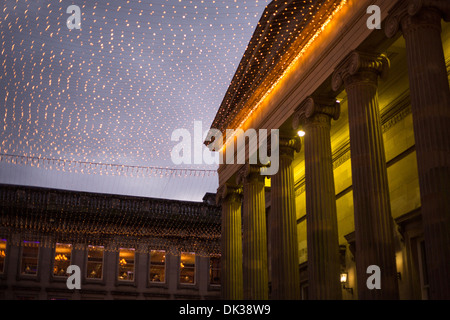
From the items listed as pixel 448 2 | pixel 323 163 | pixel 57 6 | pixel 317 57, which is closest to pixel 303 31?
pixel 317 57

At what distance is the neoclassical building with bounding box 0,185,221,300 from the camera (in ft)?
107

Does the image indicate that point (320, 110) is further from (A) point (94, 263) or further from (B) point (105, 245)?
(A) point (94, 263)

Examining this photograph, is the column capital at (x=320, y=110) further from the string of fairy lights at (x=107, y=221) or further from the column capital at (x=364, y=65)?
the string of fairy lights at (x=107, y=221)

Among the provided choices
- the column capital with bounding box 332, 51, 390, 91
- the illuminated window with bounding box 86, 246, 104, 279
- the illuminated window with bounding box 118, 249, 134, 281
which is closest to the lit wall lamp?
the column capital with bounding box 332, 51, 390, 91

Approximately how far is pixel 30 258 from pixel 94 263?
12.5 feet

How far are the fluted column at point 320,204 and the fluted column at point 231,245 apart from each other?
8.12 metres

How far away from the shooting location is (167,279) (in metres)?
38.8

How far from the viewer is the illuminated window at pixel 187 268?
39469 millimetres

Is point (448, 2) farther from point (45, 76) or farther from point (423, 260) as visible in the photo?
point (45, 76)

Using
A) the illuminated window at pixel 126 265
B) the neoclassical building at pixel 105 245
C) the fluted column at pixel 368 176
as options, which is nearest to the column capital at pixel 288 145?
the fluted column at pixel 368 176

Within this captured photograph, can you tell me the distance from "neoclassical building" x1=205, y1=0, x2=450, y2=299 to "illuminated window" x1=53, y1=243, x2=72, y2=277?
15.3 metres

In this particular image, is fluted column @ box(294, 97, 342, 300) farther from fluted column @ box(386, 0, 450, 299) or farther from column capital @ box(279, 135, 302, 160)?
fluted column @ box(386, 0, 450, 299)

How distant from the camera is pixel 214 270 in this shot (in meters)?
40.5
